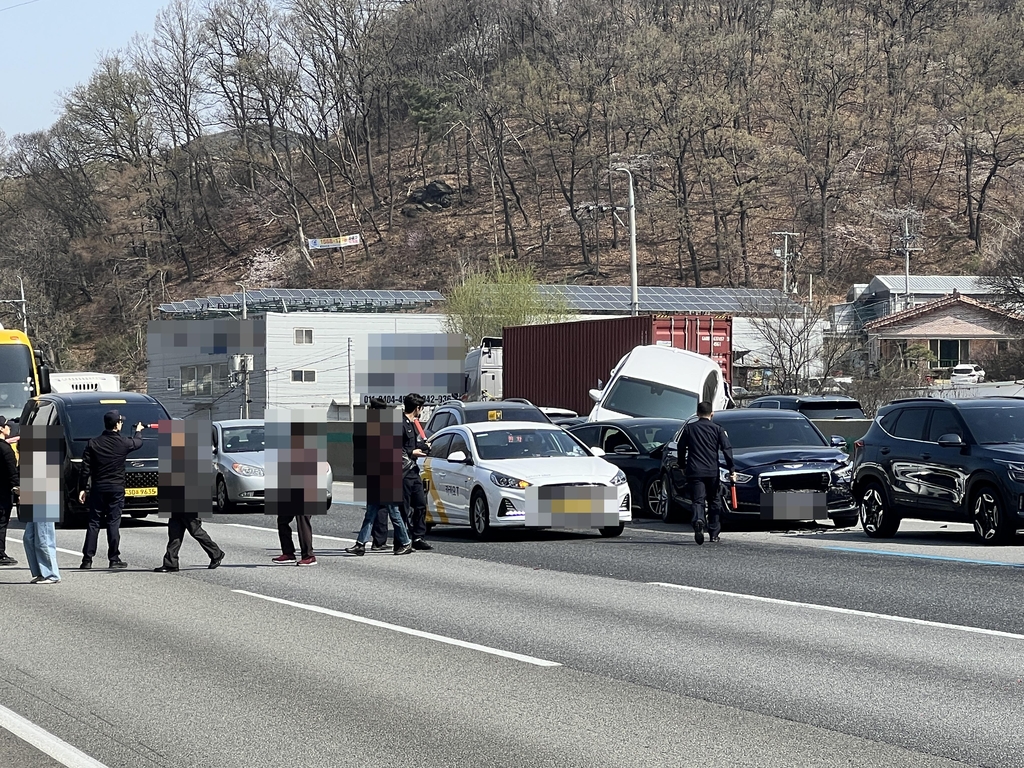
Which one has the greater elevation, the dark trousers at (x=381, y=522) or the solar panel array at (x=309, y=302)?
the solar panel array at (x=309, y=302)

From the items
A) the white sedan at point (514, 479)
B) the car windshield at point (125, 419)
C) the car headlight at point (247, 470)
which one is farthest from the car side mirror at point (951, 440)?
the car headlight at point (247, 470)

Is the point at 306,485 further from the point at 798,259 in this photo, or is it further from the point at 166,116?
the point at 166,116

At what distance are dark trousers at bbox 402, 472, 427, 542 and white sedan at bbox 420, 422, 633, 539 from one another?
1.11 m

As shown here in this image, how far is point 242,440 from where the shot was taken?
27281 mm

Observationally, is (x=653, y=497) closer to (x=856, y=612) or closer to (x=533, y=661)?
(x=856, y=612)

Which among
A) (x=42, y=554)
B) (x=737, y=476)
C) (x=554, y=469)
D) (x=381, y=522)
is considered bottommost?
(x=42, y=554)

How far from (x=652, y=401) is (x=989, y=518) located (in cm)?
1493

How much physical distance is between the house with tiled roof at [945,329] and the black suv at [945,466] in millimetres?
54939

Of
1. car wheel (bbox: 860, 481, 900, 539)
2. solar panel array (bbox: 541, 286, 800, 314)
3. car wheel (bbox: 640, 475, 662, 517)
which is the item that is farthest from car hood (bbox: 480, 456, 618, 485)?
solar panel array (bbox: 541, 286, 800, 314)

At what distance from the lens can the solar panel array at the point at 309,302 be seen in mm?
78875

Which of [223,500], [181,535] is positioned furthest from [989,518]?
[223,500]

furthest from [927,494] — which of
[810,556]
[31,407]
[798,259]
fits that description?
[798,259]

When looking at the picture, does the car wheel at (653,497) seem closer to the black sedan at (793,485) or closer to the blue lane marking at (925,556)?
the black sedan at (793,485)

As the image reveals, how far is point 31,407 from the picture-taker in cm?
2584
